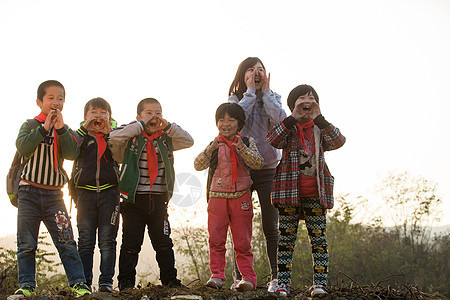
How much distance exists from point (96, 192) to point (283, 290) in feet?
6.46

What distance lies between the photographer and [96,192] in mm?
4129

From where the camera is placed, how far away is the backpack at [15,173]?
12.6 ft

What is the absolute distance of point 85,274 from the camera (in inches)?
157

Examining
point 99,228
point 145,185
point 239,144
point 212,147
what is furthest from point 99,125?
point 239,144

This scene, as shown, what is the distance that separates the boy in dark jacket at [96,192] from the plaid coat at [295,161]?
5.20ft

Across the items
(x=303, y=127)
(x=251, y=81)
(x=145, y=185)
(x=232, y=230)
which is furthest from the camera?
Answer: (x=251, y=81)

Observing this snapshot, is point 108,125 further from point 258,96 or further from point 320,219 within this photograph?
point 320,219

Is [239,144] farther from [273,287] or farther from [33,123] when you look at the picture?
[33,123]

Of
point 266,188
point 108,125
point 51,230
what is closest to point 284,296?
point 266,188

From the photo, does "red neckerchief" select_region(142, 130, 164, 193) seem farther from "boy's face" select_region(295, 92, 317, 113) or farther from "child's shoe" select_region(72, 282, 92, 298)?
"boy's face" select_region(295, 92, 317, 113)

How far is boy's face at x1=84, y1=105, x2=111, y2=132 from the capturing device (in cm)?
431

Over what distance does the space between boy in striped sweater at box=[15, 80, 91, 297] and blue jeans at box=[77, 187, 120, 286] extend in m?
0.21

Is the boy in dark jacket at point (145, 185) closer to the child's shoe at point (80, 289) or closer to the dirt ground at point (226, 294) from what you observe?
the dirt ground at point (226, 294)

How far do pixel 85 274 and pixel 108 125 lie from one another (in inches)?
57.4
